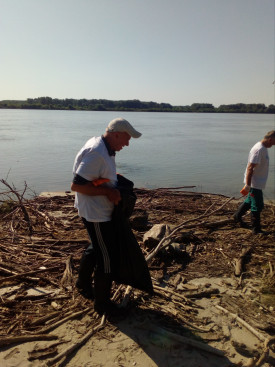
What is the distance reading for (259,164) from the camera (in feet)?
19.1

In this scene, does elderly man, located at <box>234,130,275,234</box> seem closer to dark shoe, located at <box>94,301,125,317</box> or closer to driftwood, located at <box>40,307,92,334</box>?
dark shoe, located at <box>94,301,125,317</box>

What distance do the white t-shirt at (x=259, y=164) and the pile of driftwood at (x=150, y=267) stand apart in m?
0.96

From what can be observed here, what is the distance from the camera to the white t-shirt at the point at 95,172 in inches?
116

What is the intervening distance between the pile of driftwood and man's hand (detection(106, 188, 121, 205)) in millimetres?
1211

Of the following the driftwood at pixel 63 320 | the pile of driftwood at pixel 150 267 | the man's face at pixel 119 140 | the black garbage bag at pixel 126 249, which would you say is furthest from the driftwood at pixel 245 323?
the man's face at pixel 119 140

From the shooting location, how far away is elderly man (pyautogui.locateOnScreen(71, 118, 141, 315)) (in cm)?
298

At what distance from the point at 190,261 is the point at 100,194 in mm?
2384

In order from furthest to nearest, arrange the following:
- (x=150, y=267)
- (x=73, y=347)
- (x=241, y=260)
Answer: (x=241, y=260) → (x=150, y=267) → (x=73, y=347)

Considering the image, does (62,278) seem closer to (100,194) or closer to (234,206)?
(100,194)

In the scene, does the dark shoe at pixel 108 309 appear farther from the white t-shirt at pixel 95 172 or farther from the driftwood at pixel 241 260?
the driftwood at pixel 241 260

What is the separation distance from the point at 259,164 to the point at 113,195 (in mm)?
3658

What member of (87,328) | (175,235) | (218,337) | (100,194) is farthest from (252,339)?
(175,235)

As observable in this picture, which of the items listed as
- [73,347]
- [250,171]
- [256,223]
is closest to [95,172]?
[73,347]

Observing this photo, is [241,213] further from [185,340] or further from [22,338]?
[22,338]
